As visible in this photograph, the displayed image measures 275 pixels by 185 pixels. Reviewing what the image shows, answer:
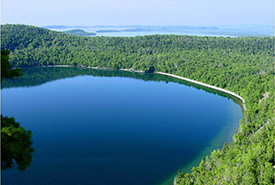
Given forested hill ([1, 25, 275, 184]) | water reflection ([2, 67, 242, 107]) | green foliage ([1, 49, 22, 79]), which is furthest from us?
water reflection ([2, 67, 242, 107])

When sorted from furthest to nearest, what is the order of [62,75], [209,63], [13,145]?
[209,63] < [62,75] < [13,145]

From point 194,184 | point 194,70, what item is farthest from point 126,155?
point 194,70

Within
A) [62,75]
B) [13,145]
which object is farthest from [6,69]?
[62,75]

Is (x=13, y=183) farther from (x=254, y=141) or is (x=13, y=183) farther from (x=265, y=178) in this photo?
(x=254, y=141)

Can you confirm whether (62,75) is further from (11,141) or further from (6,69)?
(11,141)

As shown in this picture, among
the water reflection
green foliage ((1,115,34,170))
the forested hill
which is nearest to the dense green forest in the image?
green foliage ((1,115,34,170))

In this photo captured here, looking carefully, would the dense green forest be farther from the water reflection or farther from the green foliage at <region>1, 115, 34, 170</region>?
the water reflection
